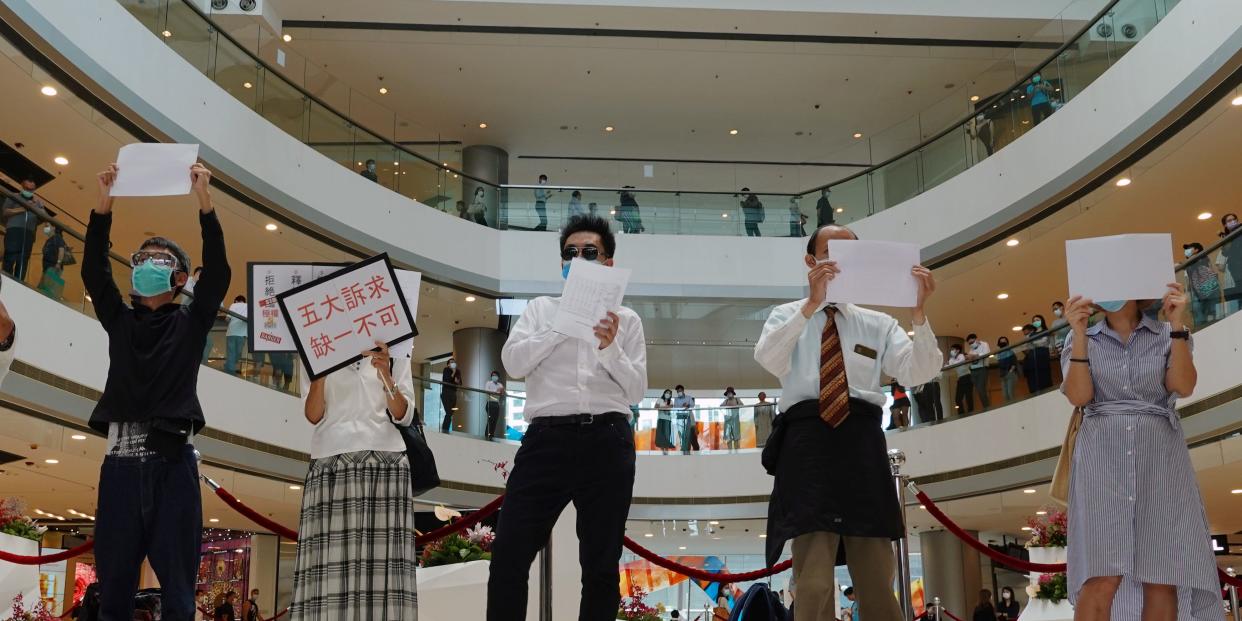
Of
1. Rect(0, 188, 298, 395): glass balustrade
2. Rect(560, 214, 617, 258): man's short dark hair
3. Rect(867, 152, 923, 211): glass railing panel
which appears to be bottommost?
Rect(560, 214, 617, 258): man's short dark hair

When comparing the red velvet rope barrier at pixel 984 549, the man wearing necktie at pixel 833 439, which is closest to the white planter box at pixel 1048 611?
the red velvet rope barrier at pixel 984 549

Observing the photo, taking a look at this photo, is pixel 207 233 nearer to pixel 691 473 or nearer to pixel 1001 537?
pixel 691 473

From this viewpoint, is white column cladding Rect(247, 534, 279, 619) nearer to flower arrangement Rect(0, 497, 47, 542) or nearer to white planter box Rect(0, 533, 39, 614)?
flower arrangement Rect(0, 497, 47, 542)

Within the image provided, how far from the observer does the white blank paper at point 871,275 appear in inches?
139

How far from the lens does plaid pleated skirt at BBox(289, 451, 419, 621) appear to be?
3670 millimetres

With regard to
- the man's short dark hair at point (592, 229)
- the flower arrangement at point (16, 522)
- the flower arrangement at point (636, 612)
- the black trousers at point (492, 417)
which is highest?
the black trousers at point (492, 417)

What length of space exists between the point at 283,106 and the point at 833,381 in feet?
41.2

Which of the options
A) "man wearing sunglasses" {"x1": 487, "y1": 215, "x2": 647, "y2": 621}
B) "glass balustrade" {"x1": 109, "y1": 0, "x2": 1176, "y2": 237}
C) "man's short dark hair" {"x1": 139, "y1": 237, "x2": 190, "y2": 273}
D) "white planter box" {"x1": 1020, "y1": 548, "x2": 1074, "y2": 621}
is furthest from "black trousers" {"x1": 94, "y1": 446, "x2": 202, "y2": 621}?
"glass balustrade" {"x1": 109, "y1": 0, "x2": 1176, "y2": 237}

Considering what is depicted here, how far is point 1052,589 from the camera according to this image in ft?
27.0

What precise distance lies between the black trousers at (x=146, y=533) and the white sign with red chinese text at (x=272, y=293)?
2.56ft

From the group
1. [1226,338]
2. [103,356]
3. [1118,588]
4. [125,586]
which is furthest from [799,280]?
[125,586]

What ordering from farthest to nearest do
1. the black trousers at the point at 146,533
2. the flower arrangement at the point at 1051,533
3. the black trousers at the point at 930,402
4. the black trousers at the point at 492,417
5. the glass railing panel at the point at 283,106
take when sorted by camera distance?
1. the black trousers at the point at 492,417
2. the black trousers at the point at 930,402
3. the glass railing panel at the point at 283,106
4. the flower arrangement at the point at 1051,533
5. the black trousers at the point at 146,533

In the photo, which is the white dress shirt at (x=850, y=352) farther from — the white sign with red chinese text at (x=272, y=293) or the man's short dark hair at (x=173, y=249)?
the man's short dark hair at (x=173, y=249)

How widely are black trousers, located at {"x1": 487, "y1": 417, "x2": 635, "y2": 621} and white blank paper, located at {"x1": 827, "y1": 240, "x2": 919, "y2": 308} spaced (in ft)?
2.77
